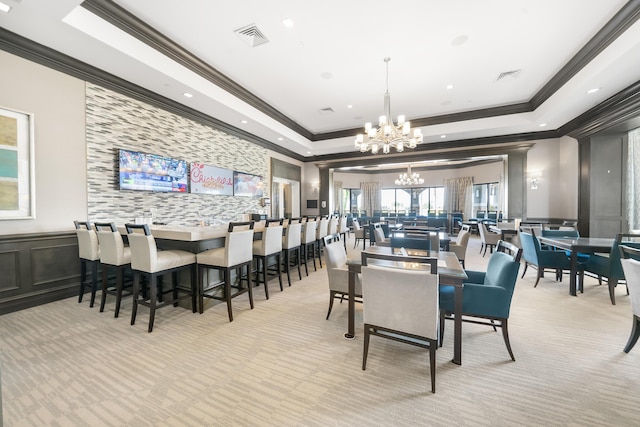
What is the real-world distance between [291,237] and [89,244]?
8.58 ft

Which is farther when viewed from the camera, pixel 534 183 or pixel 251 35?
pixel 534 183

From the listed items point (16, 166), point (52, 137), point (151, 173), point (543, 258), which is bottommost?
point (543, 258)

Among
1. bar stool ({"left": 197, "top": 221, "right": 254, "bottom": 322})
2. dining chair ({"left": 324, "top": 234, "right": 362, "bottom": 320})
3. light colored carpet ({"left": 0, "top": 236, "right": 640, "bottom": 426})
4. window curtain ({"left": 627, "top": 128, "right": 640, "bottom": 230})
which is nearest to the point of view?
light colored carpet ({"left": 0, "top": 236, "right": 640, "bottom": 426})

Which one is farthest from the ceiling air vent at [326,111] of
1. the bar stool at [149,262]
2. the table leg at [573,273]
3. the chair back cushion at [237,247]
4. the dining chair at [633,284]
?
the dining chair at [633,284]

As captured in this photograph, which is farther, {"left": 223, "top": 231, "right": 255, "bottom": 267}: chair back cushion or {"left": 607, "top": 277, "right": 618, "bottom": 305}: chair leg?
{"left": 607, "top": 277, "right": 618, "bottom": 305}: chair leg

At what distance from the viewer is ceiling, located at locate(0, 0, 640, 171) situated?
9.82 ft

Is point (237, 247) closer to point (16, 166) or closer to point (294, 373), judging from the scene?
point (294, 373)

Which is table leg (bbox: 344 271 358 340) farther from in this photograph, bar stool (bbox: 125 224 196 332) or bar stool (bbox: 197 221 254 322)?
bar stool (bbox: 125 224 196 332)

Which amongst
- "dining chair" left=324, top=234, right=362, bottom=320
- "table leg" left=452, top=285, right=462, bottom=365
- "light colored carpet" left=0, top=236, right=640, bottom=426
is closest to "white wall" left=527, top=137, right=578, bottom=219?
"light colored carpet" left=0, top=236, right=640, bottom=426

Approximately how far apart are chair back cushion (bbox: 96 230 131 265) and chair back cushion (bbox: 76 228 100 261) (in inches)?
9.5

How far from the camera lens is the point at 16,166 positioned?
2996 mm

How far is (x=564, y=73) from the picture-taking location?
4.38m

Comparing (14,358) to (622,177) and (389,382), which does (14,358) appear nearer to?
(389,382)

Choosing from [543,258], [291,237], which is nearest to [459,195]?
[543,258]
